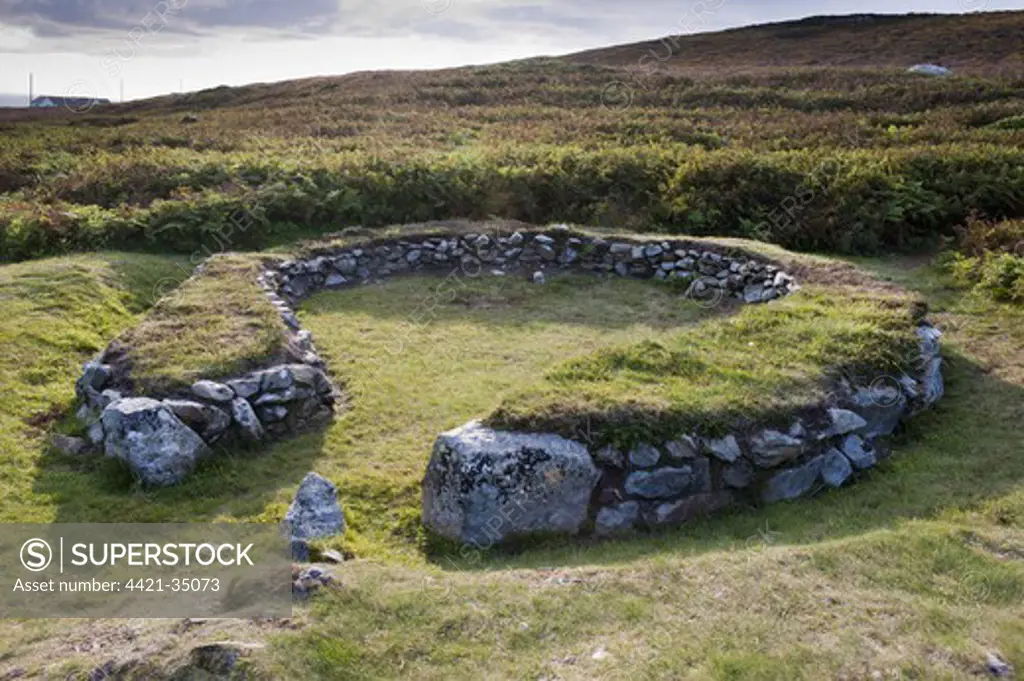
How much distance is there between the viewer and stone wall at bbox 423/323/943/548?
7594mm

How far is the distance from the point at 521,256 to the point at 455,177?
13.2 ft

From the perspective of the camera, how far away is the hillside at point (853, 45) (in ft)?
158

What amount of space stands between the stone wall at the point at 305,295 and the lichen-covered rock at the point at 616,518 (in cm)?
425

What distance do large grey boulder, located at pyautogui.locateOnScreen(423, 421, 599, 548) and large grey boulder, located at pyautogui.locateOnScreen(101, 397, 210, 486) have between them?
10.1 feet

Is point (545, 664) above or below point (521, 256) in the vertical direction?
below

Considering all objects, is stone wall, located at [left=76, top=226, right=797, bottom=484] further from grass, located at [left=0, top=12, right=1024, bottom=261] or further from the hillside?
the hillside

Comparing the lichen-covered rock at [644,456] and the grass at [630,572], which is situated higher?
the lichen-covered rock at [644,456]

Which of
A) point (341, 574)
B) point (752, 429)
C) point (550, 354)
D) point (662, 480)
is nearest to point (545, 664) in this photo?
point (341, 574)

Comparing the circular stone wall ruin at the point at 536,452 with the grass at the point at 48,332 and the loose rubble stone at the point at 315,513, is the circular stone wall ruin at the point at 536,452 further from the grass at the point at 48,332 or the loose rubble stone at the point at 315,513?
the loose rubble stone at the point at 315,513

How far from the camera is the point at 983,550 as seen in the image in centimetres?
703

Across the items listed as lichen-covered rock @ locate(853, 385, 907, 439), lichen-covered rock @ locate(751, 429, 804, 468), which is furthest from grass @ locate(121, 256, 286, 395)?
lichen-covered rock @ locate(853, 385, 907, 439)

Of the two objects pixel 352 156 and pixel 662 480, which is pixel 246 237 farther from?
pixel 662 480

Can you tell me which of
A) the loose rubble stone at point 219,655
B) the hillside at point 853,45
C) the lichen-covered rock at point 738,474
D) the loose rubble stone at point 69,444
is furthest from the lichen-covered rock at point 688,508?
the hillside at point 853,45

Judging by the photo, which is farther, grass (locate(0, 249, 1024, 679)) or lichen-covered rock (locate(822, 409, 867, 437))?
lichen-covered rock (locate(822, 409, 867, 437))
